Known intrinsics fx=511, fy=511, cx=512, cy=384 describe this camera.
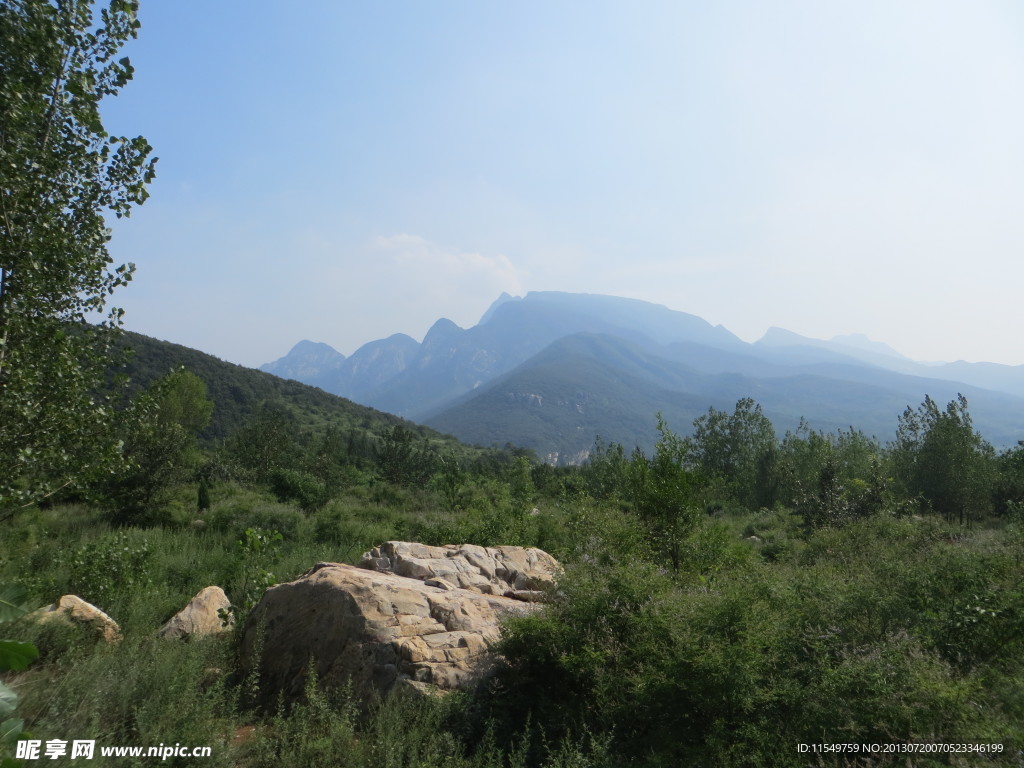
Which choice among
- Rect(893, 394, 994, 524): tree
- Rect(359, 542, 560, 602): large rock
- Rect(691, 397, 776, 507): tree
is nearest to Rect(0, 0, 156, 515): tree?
Rect(359, 542, 560, 602): large rock

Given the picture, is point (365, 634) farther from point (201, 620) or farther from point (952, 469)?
point (952, 469)

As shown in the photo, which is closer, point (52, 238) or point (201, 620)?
point (52, 238)

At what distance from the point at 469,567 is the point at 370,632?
3.06 metres

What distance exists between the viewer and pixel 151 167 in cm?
605

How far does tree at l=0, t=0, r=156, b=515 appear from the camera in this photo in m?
4.96

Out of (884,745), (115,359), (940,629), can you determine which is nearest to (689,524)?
(940,629)

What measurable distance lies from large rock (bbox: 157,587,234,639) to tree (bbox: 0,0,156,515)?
120 inches

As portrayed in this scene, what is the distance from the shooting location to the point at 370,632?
20.0 ft

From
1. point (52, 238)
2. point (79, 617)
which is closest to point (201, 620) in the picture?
point (79, 617)

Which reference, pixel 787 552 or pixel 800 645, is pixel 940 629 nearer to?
pixel 800 645

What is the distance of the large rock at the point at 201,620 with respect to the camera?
7.58 m

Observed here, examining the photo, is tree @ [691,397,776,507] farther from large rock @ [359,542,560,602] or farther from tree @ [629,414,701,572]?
large rock @ [359,542,560,602]

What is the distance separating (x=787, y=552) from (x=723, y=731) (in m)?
10.0

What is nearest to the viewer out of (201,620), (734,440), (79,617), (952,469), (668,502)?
(79,617)
